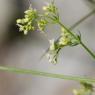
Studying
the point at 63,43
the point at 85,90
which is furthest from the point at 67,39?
the point at 85,90

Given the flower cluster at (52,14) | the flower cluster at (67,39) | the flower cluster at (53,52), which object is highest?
the flower cluster at (52,14)

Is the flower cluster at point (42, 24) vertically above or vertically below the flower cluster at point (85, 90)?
above

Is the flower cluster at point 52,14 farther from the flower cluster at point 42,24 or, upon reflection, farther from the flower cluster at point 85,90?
the flower cluster at point 85,90

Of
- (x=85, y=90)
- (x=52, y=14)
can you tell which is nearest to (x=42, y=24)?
(x=52, y=14)

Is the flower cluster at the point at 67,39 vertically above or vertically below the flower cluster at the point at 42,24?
below

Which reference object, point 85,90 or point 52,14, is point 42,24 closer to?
point 52,14

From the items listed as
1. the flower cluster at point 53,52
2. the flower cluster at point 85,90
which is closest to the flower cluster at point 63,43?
the flower cluster at point 53,52

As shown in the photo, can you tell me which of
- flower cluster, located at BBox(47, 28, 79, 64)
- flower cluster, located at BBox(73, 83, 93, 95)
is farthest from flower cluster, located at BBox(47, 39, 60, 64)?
flower cluster, located at BBox(73, 83, 93, 95)

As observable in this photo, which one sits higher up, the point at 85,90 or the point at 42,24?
the point at 42,24

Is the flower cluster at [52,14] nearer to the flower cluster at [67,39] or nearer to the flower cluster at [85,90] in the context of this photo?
the flower cluster at [67,39]

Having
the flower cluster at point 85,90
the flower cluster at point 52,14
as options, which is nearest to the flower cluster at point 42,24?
the flower cluster at point 52,14

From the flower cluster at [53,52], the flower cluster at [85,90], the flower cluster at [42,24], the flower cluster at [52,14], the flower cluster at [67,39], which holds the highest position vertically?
the flower cluster at [52,14]

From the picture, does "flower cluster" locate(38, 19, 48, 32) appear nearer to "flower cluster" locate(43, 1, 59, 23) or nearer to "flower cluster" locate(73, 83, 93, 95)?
"flower cluster" locate(43, 1, 59, 23)
